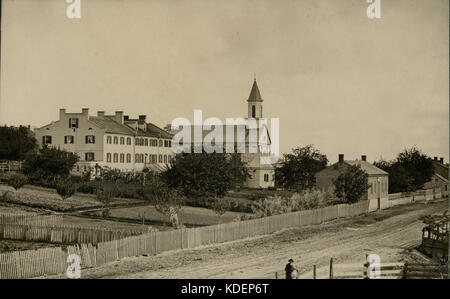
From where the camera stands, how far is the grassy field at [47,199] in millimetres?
36219

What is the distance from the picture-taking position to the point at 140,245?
2473cm

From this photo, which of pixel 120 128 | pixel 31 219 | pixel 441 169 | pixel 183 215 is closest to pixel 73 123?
pixel 120 128

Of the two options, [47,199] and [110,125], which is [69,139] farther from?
[47,199]

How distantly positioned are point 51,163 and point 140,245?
1786cm

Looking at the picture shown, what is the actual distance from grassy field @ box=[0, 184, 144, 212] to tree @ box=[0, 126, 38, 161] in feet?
27.6

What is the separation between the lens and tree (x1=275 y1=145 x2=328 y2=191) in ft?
186

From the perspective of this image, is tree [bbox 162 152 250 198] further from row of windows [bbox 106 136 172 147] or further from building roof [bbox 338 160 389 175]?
building roof [bbox 338 160 389 175]

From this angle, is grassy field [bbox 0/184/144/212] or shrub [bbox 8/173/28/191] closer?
grassy field [bbox 0/184/144/212]

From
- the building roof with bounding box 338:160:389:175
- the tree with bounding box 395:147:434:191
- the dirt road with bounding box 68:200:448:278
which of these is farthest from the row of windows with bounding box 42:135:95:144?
the tree with bounding box 395:147:434:191

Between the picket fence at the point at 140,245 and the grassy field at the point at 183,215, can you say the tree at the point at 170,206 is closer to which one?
the grassy field at the point at 183,215

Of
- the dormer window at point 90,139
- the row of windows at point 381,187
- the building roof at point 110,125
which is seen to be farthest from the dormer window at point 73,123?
the row of windows at point 381,187

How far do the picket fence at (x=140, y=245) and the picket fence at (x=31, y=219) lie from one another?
5.77 meters
